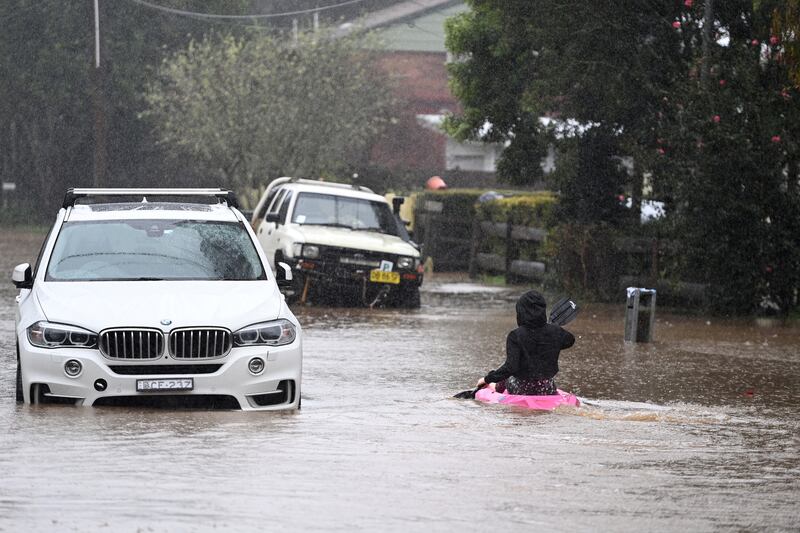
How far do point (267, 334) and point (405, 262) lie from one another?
471 inches

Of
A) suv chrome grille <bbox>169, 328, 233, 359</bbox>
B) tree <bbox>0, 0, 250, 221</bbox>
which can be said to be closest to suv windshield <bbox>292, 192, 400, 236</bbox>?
suv chrome grille <bbox>169, 328, 233, 359</bbox>

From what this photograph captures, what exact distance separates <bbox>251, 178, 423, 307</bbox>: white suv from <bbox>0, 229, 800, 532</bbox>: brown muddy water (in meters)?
7.27

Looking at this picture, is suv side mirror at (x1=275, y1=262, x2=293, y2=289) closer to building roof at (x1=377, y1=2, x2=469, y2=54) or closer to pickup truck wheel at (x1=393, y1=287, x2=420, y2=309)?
pickup truck wheel at (x1=393, y1=287, x2=420, y2=309)

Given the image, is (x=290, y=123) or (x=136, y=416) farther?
(x=290, y=123)

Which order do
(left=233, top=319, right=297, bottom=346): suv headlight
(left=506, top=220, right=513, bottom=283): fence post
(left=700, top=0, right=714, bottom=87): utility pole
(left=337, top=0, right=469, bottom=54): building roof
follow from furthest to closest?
(left=337, top=0, right=469, bottom=54): building roof < (left=506, top=220, right=513, bottom=283): fence post < (left=700, top=0, right=714, bottom=87): utility pole < (left=233, top=319, right=297, bottom=346): suv headlight

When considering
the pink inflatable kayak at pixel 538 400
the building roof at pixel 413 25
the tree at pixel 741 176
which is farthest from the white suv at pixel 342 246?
the building roof at pixel 413 25

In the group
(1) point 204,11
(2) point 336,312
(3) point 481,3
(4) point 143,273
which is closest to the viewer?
(4) point 143,273

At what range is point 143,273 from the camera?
38.4 feet

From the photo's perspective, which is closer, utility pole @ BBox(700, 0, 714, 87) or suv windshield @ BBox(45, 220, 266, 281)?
suv windshield @ BBox(45, 220, 266, 281)

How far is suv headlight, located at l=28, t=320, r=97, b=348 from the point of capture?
34.2 feet

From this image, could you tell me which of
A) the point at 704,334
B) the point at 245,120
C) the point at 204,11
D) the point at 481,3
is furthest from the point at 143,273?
the point at 204,11

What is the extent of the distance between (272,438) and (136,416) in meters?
1.15

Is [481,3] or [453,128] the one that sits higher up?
[481,3]

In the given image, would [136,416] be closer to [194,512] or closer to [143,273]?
[143,273]
